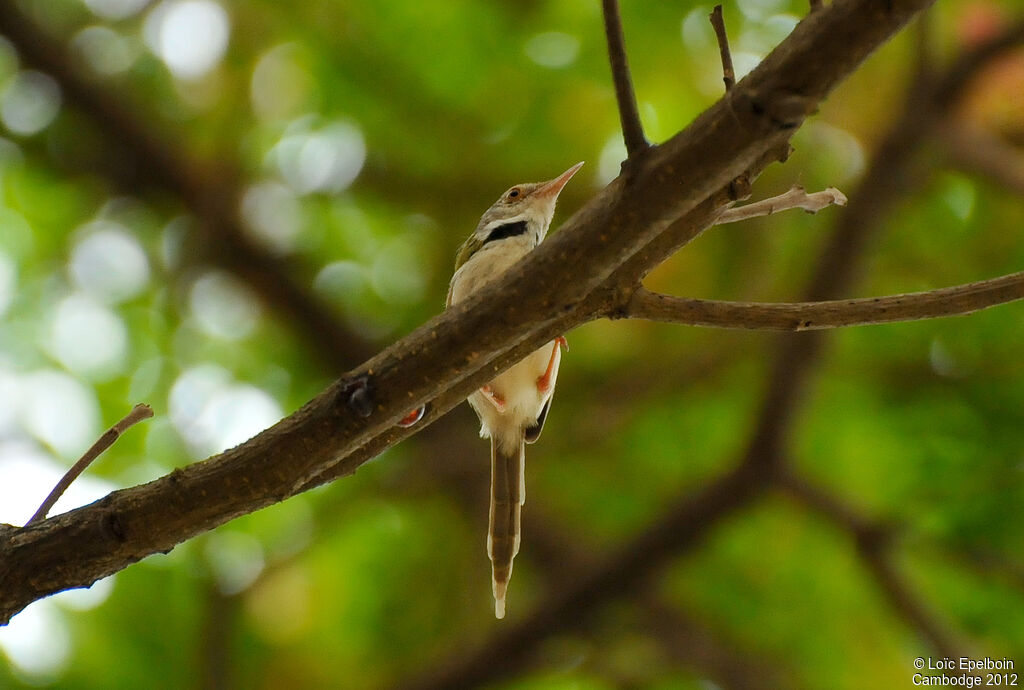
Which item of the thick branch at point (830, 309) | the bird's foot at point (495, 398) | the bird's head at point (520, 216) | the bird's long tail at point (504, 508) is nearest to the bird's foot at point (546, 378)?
the bird's foot at point (495, 398)

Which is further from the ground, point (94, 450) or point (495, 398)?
point (495, 398)

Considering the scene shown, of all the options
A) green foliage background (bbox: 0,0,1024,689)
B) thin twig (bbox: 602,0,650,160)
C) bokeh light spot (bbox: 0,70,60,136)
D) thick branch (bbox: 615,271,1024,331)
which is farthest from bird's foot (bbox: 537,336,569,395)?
bokeh light spot (bbox: 0,70,60,136)

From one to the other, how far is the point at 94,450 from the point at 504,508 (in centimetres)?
194

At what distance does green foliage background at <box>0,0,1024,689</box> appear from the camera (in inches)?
284

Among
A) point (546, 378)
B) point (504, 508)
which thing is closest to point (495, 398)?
point (546, 378)

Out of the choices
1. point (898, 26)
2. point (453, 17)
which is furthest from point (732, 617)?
point (898, 26)

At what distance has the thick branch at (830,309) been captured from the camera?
7.41 feet

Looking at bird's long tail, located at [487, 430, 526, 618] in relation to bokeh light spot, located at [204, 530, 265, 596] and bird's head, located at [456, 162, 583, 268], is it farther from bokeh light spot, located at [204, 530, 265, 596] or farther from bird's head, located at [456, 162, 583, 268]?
bokeh light spot, located at [204, 530, 265, 596]

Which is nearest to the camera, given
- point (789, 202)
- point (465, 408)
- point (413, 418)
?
point (789, 202)

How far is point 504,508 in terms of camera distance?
4.34 metres

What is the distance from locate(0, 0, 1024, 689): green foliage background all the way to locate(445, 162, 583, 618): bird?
9.10 feet

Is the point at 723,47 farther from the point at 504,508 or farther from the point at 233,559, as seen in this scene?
the point at 233,559

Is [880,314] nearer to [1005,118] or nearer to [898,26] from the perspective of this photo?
[898,26]

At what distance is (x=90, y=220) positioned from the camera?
27.5 feet
